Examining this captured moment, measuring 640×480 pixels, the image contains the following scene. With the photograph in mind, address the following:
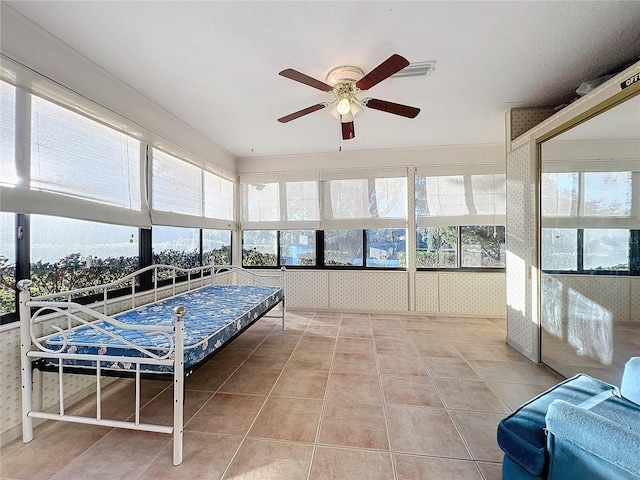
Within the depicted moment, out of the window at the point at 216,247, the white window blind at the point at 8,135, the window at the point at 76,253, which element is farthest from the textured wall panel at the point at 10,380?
the window at the point at 216,247

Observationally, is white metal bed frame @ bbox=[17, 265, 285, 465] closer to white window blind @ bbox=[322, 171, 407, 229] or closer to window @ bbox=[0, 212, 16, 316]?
window @ bbox=[0, 212, 16, 316]

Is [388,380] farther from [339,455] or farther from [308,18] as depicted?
[308,18]

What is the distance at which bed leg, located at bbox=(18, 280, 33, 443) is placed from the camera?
164 centimetres

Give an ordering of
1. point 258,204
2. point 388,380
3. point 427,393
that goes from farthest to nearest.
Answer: point 258,204
point 388,380
point 427,393

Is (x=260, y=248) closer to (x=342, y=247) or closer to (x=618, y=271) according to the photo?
(x=342, y=247)

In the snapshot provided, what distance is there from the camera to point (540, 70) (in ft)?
7.38

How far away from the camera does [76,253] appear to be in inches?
85.5

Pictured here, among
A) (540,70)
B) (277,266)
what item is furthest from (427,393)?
(277,266)

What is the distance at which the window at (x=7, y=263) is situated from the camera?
1695 millimetres

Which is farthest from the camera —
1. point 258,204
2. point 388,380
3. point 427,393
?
point 258,204

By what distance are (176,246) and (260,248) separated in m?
1.65

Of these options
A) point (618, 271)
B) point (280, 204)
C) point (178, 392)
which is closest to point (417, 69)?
point (618, 271)

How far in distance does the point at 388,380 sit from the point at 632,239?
2.10 meters

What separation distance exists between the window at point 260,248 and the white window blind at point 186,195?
50 cm
